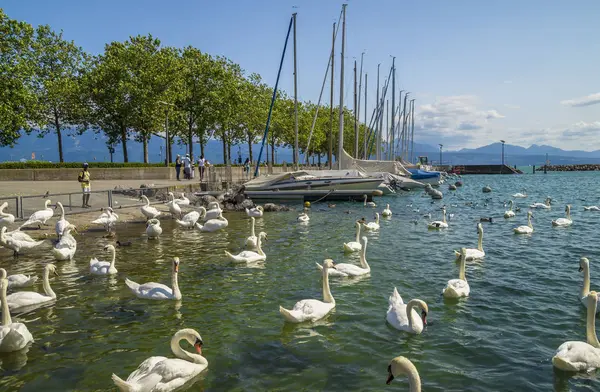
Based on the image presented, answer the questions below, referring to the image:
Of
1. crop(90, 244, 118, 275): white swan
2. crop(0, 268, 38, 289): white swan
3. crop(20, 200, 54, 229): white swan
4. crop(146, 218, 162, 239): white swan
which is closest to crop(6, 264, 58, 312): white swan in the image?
crop(0, 268, 38, 289): white swan

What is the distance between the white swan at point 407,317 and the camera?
26.9ft

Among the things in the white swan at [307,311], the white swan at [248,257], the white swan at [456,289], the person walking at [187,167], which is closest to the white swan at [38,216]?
the white swan at [248,257]

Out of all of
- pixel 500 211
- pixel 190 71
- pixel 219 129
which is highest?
pixel 190 71

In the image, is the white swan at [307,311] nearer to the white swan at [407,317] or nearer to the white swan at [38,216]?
the white swan at [407,317]

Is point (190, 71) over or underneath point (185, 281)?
over

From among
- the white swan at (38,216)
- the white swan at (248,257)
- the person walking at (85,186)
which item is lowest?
the white swan at (248,257)

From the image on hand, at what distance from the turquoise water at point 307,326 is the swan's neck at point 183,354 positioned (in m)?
0.32

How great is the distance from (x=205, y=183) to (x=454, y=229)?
21794 mm

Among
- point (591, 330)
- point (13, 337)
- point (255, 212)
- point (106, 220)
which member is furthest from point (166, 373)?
point (255, 212)

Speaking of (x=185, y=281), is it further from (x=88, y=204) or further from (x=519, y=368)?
(x=88, y=204)

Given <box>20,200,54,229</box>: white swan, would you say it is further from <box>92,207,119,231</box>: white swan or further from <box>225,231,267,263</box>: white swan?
<box>225,231,267,263</box>: white swan

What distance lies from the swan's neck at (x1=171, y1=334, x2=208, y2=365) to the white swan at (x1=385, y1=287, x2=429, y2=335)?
12.0 ft

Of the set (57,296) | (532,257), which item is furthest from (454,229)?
(57,296)

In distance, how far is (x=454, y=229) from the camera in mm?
22609
